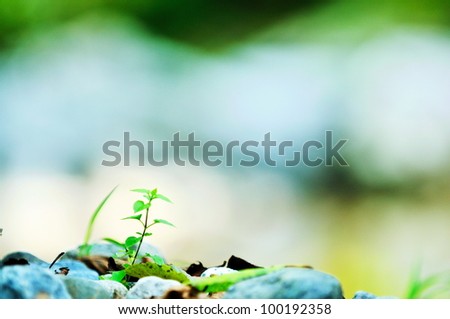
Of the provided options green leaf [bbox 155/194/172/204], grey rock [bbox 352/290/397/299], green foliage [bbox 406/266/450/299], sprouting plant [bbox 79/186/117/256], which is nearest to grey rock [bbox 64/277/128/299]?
sprouting plant [bbox 79/186/117/256]

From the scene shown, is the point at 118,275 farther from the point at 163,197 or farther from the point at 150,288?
the point at 163,197

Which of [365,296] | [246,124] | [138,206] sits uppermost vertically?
[246,124]

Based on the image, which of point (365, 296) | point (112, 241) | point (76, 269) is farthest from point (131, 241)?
point (365, 296)

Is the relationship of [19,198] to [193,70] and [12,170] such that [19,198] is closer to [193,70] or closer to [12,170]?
[12,170]

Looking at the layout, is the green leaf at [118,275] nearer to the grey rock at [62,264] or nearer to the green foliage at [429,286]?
the grey rock at [62,264]

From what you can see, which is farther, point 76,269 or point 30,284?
point 76,269

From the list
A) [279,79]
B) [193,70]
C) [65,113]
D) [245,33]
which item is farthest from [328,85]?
[65,113]

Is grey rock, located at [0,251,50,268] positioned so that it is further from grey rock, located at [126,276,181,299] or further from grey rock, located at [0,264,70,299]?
grey rock, located at [126,276,181,299]
